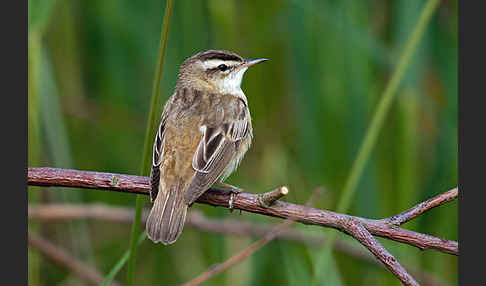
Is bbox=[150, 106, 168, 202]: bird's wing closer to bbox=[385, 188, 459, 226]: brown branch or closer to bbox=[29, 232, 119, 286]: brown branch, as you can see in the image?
bbox=[29, 232, 119, 286]: brown branch

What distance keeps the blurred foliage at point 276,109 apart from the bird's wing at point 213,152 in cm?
71

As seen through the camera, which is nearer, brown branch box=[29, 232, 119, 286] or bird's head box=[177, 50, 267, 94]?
brown branch box=[29, 232, 119, 286]

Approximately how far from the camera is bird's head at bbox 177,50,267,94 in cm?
466

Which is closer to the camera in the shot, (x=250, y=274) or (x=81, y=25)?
(x=250, y=274)

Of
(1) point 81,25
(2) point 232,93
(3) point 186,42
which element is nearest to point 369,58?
(2) point 232,93

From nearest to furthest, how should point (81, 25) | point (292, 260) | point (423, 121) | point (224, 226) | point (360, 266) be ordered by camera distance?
point (292, 260), point (224, 226), point (360, 266), point (81, 25), point (423, 121)

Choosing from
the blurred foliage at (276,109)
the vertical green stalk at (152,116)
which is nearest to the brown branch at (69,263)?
the blurred foliage at (276,109)

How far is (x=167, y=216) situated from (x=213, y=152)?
0.59 metres

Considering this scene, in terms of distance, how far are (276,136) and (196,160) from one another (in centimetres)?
189

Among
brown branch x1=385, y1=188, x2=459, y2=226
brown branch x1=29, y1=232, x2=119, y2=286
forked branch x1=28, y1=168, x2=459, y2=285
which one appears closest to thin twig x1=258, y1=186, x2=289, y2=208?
forked branch x1=28, y1=168, x2=459, y2=285

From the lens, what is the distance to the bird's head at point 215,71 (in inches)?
184

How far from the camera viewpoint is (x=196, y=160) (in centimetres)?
389

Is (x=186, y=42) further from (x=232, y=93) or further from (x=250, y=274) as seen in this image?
(x=250, y=274)

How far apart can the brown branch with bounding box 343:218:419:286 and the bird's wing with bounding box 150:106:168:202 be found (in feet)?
A: 4.17
